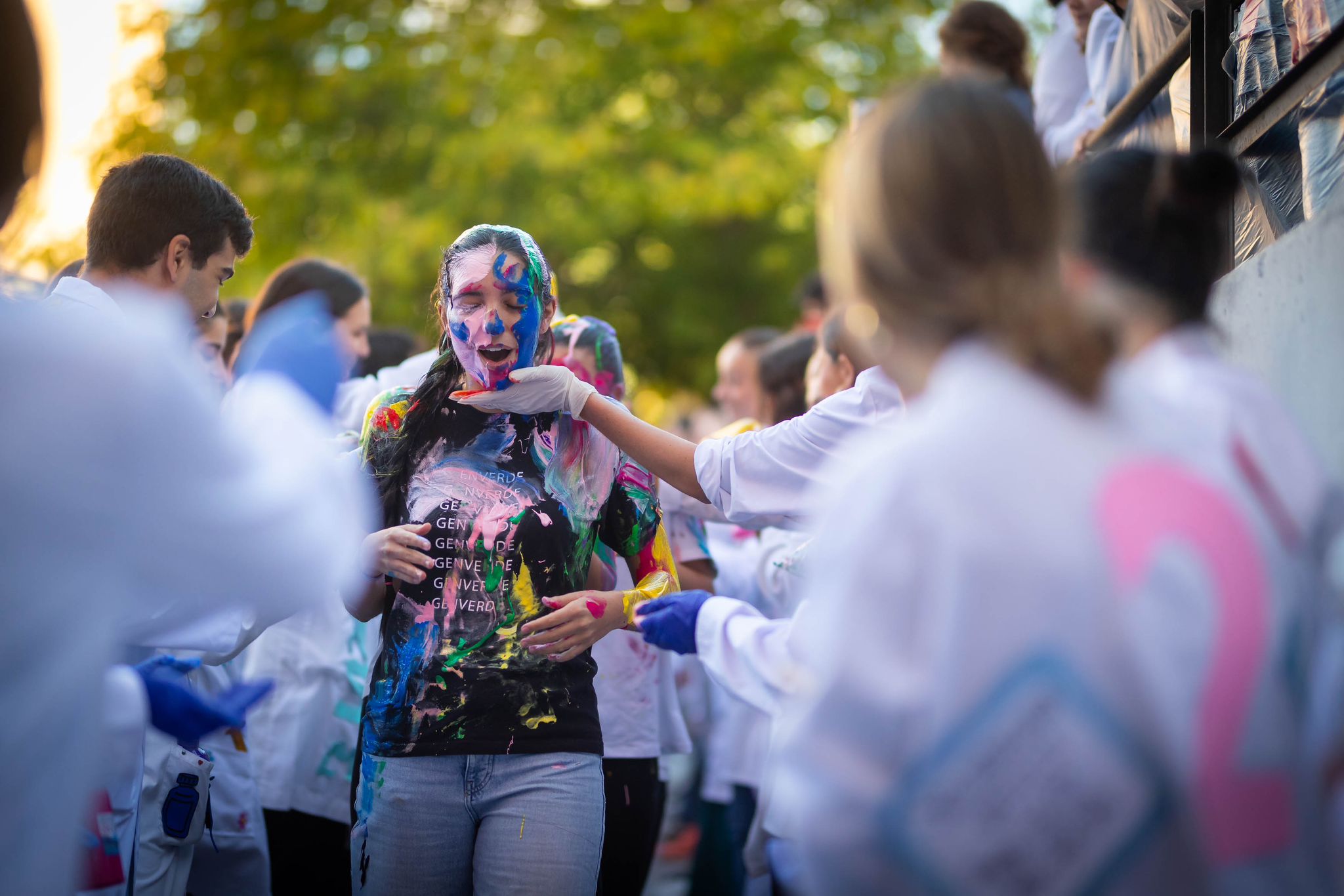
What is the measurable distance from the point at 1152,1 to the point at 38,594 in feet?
12.1

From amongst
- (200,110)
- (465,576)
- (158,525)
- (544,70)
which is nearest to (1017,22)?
(465,576)

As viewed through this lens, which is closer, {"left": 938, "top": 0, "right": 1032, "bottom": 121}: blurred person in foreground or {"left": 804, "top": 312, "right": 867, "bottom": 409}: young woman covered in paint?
{"left": 804, "top": 312, "right": 867, "bottom": 409}: young woman covered in paint

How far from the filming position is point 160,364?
1.64 metres

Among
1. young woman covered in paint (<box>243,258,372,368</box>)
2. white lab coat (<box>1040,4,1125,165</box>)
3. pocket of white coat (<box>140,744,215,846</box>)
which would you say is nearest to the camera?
pocket of white coat (<box>140,744,215,846</box>)

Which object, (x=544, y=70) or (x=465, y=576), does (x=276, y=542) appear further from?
(x=544, y=70)

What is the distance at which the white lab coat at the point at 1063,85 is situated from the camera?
16.6 ft

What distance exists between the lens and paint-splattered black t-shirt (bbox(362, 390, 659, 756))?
2.59m

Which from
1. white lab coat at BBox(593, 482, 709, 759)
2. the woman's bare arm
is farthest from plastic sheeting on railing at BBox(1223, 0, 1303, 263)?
white lab coat at BBox(593, 482, 709, 759)

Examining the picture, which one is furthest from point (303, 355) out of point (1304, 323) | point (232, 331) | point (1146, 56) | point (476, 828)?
point (1146, 56)

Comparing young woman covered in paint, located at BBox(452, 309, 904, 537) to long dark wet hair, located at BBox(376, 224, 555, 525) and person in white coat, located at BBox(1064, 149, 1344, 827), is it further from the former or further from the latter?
person in white coat, located at BBox(1064, 149, 1344, 827)

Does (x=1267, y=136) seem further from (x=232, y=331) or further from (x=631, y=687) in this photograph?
(x=232, y=331)

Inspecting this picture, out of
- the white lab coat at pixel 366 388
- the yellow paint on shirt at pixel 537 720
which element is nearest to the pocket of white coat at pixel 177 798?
the yellow paint on shirt at pixel 537 720

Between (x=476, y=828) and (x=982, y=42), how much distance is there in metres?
3.96

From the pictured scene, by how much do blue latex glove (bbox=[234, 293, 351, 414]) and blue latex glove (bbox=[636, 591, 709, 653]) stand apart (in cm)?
73
